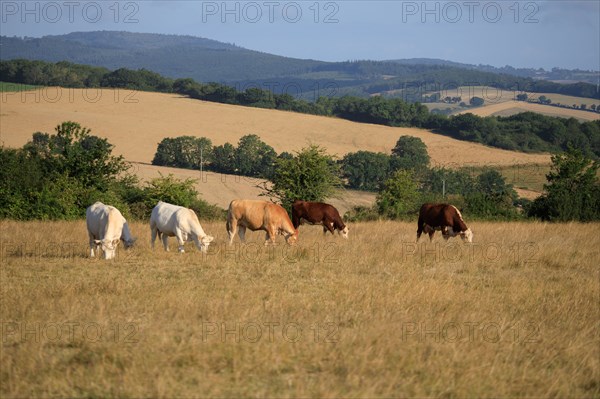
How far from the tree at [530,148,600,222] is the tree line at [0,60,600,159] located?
172ft

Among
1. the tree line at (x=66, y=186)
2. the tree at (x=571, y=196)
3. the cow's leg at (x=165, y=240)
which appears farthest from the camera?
the tree at (x=571, y=196)

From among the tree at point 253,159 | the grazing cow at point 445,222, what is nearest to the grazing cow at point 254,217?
the grazing cow at point 445,222

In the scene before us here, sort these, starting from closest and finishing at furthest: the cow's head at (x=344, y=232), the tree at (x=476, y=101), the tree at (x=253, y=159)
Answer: the cow's head at (x=344, y=232) → the tree at (x=253, y=159) → the tree at (x=476, y=101)

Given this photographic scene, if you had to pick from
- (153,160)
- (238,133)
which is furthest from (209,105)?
(153,160)

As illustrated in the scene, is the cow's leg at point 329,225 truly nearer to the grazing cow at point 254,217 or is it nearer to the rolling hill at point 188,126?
the grazing cow at point 254,217

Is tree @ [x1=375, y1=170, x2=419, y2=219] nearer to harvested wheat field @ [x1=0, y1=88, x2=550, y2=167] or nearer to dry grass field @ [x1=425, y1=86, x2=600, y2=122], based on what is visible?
harvested wheat field @ [x1=0, y1=88, x2=550, y2=167]

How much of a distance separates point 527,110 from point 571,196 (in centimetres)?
9432

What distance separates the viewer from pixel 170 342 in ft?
28.8

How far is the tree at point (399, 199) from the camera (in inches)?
1270

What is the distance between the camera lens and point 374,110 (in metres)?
98.6

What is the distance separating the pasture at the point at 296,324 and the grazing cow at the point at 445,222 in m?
3.41

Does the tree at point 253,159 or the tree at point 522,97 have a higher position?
the tree at point 522,97

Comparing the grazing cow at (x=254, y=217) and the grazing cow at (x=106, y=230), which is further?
the grazing cow at (x=254, y=217)

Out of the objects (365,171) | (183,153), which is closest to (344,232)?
(365,171)
